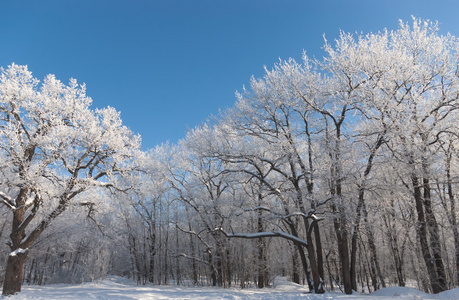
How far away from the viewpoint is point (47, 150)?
12.4m

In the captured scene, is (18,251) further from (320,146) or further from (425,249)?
(425,249)

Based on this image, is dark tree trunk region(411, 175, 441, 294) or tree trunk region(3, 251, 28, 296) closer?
tree trunk region(3, 251, 28, 296)

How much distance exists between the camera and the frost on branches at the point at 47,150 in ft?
37.8

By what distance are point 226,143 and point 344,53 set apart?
8090 millimetres

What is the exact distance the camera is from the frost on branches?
11516 millimetres

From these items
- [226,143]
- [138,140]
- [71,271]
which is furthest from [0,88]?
[71,271]

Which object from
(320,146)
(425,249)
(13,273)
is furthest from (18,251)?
(425,249)

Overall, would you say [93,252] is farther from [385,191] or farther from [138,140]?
[385,191]

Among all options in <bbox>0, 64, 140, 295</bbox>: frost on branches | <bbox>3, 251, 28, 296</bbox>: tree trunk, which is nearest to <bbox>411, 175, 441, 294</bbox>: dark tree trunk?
<bbox>0, 64, 140, 295</bbox>: frost on branches

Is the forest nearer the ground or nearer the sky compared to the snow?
nearer the sky

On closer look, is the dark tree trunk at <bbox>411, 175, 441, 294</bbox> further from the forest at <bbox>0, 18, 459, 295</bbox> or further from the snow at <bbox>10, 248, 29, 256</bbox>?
the snow at <bbox>10, 248, 29, 256</bbox>

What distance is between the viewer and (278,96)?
1598cm

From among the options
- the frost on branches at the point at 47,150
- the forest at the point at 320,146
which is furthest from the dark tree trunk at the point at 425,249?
the frost on branches at the point at 47,150

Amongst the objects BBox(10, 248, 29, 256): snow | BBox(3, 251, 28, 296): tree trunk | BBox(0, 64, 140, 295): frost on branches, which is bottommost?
BBox(3, 251, 28, 296): tree trunk
